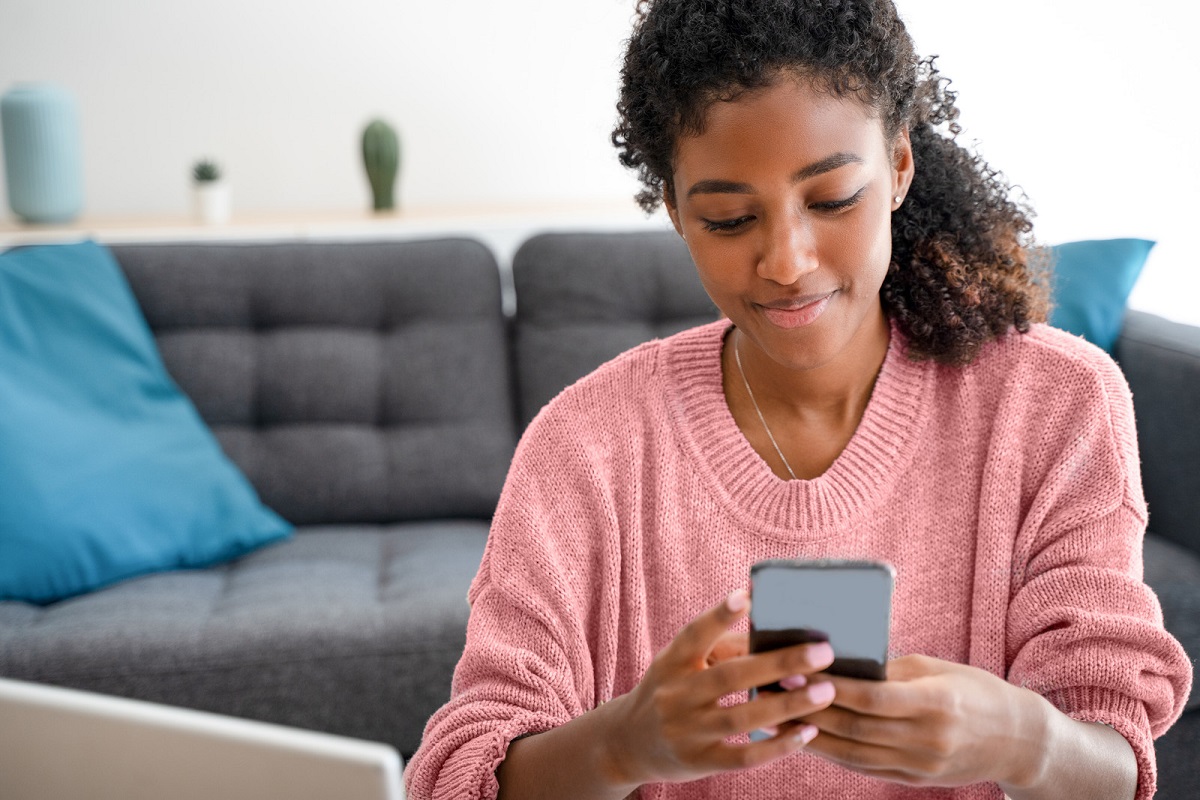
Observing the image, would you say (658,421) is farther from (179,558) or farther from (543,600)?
(179,558)

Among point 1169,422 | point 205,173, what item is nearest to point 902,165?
point 1169,422

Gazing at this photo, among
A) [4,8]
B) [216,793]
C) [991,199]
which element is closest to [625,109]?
[991,199]

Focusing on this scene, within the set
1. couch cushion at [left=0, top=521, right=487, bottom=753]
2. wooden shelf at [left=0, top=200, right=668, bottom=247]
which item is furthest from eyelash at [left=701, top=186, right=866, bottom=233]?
wooden shelf at [left=0, top=200, right=668, bottom=247]

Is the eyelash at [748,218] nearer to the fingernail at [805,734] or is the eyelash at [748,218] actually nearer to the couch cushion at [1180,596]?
the fingernail at [805,734]

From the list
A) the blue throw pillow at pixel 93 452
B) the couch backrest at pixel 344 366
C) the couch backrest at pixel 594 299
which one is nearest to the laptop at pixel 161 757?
the blue throw pillow at pixel 93 452

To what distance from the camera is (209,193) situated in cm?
319

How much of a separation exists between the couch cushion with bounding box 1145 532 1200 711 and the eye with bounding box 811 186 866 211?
1.25m

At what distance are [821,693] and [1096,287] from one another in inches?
71.3

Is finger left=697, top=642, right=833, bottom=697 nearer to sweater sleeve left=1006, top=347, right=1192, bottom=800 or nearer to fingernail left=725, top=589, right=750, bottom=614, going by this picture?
fingernail left=725, top=589, right=750, bottom=614

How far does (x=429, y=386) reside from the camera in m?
2.51

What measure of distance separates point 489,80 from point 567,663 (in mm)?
2622

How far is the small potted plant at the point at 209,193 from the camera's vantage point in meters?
3.17

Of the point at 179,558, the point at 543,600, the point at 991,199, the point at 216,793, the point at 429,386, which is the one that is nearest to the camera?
the point at 216,793

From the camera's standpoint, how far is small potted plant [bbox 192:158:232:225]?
3.17 m
